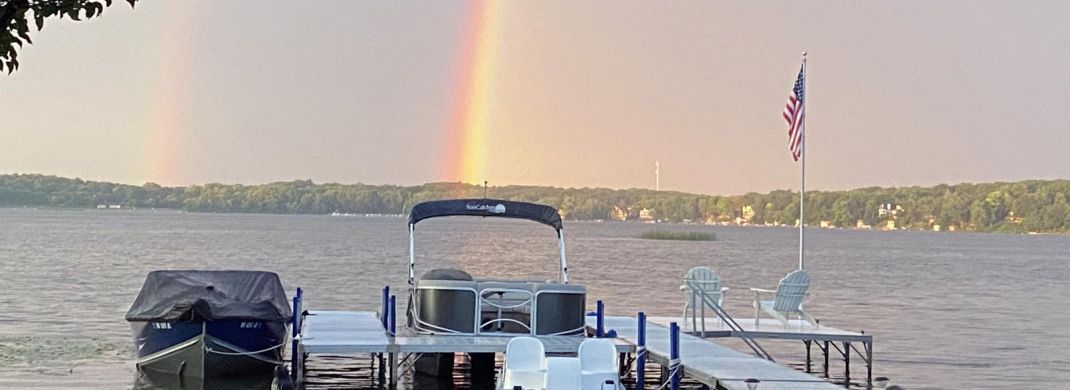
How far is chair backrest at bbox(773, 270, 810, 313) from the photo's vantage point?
1998 centimetres

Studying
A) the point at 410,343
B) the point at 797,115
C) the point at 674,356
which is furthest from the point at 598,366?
the point at 797,115

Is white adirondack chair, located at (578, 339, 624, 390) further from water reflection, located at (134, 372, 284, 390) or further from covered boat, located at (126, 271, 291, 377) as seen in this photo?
covered boat, located at (126, 271, 291, 377)

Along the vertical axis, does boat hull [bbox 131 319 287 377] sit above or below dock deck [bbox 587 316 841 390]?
below

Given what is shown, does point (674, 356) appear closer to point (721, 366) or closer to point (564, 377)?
point (721, 366)

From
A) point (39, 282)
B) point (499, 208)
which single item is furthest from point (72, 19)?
point (39, 282)

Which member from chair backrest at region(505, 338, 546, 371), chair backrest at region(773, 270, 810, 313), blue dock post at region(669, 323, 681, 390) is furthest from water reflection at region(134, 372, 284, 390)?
chair backrest at region(773, 270, 810, 313)

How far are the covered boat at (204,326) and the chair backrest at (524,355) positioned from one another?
780 centimetres

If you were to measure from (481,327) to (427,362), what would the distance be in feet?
15.2

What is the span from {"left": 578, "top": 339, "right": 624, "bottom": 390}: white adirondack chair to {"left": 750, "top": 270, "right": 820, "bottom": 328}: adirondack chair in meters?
6.47

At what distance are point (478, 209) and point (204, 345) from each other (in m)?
4.87

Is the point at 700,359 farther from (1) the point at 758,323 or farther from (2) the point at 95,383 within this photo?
(2) the point at 95,383

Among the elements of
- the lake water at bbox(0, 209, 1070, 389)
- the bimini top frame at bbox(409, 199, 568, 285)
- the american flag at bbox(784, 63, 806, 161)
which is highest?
the american flag at bbox(784, 63, 806, 161)

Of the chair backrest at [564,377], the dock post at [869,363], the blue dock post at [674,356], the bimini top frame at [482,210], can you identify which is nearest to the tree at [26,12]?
the chair backrest at [564,377]

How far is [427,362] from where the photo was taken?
22234 mm
